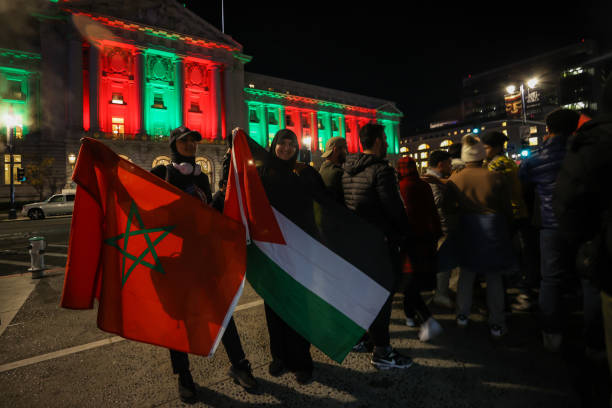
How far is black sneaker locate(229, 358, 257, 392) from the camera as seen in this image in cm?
248

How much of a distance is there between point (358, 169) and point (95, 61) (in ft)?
128

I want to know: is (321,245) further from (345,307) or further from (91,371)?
(91,371)

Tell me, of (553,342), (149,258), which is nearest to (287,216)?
(149,258)

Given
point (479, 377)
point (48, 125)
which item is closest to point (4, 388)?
point (479, 377)

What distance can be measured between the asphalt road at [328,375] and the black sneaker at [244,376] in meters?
0.06

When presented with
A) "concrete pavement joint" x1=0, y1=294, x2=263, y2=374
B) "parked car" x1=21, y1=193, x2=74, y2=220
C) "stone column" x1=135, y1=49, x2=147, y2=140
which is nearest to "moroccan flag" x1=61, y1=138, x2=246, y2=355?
"concrete pavement joint" x1=0, y1=294, x2=263, y2=374

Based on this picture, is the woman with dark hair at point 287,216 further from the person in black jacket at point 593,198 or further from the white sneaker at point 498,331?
the white sneaker at point 498,331

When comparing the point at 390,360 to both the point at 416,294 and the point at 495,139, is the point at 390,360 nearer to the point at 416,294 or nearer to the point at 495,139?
the point at 416,294

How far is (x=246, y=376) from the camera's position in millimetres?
2521

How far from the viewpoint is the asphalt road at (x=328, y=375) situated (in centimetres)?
232

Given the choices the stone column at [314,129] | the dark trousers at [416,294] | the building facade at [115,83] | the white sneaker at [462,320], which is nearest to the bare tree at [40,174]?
the building facade at [115,83]

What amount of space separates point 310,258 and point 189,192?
3.85 feet

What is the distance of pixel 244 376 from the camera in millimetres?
2523

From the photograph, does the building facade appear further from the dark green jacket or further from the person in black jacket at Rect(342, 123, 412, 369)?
the person in black jacket at Rect(342, 123, 412, 369)
